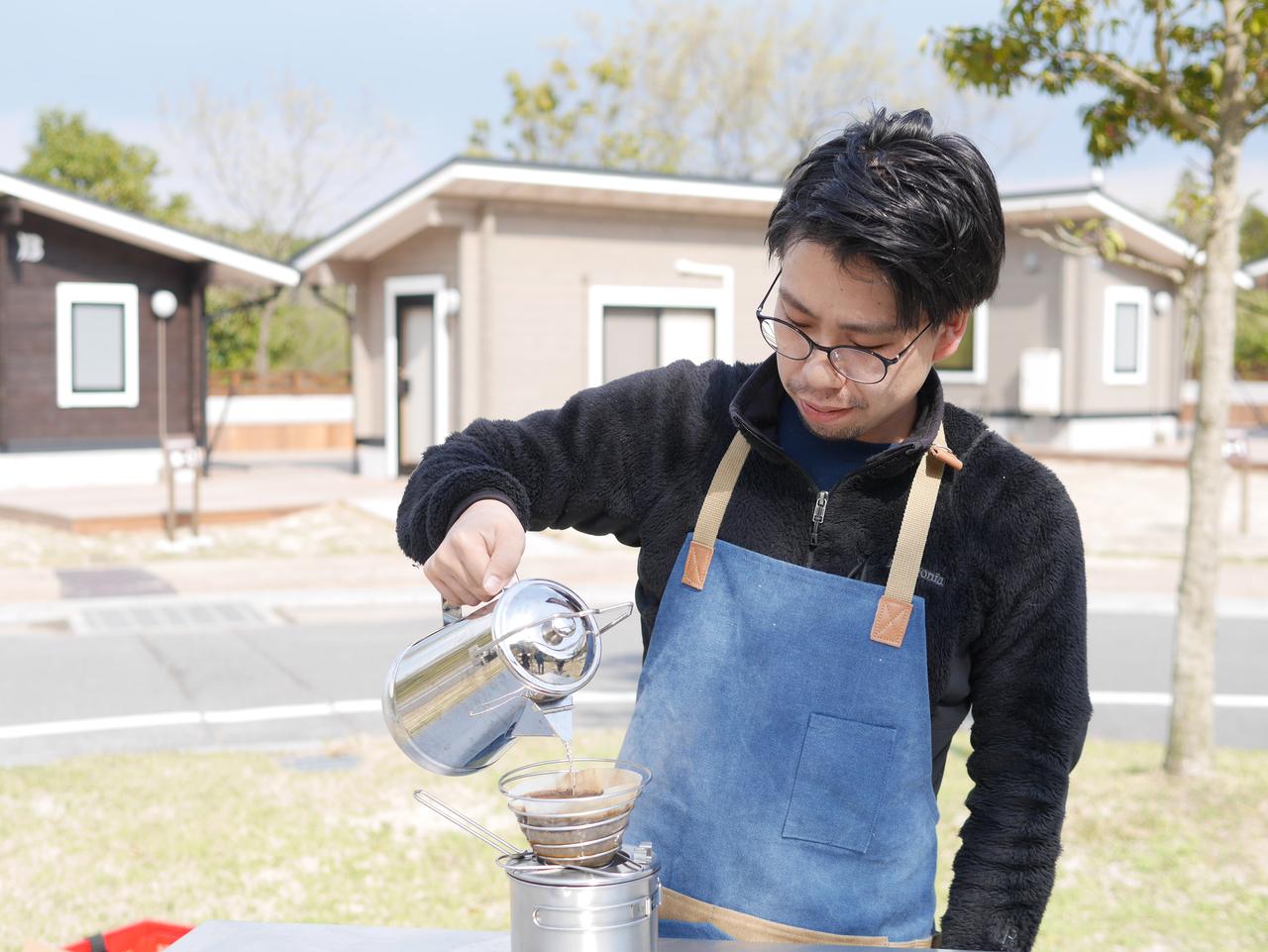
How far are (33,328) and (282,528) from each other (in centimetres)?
627

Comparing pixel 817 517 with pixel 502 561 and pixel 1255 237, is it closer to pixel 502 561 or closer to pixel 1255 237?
pixel 502 561

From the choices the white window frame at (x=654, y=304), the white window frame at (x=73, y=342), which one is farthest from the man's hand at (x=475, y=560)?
the white window frame at (x=73, y=342)

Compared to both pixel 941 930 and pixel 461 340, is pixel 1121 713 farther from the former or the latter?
pixel 461 340

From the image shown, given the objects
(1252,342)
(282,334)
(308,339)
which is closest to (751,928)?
(282,334)

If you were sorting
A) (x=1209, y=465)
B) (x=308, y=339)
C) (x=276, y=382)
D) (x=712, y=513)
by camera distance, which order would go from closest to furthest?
(x=712, y=513) → (x=1209, y=465) → (x=276, y=382) → (x=308, y=339)

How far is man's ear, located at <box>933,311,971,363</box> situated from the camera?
200cm

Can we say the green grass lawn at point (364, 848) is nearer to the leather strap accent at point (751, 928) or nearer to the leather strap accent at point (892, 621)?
the leather strap accent at point (751, 928)

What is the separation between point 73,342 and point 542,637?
19427 mm

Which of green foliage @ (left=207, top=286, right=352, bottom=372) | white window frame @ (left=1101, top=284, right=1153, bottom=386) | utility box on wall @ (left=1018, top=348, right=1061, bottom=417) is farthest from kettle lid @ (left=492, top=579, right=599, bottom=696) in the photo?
white window frame @ (left=1101, top=284, right=1153, bottom=386)

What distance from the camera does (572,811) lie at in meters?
1.52

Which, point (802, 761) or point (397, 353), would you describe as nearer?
point (802, 761)

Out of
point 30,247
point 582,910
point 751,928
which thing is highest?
point 30,247

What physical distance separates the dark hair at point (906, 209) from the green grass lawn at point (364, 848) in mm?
3206

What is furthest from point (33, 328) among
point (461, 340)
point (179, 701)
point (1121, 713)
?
point (1121, 713)
